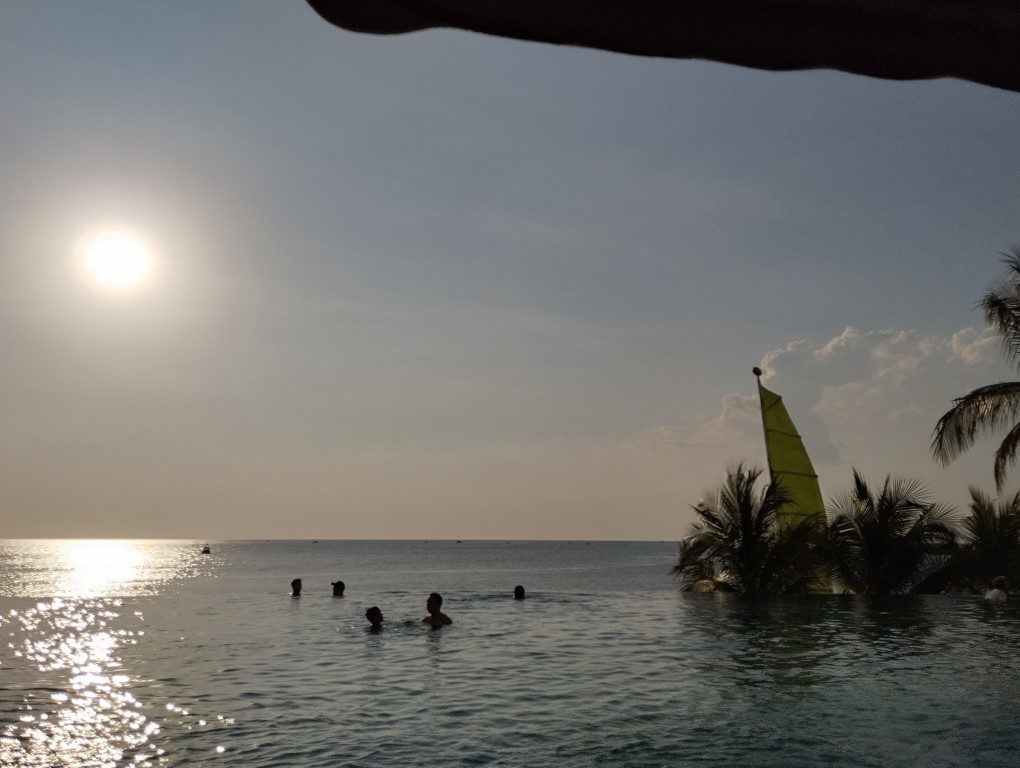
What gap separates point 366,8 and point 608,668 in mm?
16931

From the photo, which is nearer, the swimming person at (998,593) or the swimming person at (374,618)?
the swimming person at (998,593)

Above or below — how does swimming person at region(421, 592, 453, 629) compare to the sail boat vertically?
below

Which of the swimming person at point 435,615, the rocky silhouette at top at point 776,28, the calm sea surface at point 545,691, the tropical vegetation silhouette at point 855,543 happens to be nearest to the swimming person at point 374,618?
the calm sea surface at point 545,691

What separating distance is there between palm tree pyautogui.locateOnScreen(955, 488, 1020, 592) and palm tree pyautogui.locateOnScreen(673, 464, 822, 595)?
15.3 ft

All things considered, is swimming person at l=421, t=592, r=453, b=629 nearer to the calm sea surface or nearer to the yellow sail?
the calm sea surface

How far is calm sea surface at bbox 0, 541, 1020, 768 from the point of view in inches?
423

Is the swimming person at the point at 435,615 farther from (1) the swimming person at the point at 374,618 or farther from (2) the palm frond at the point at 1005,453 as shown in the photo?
(2) the palm frond at the point at 1005,453

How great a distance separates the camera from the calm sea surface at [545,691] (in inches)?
423

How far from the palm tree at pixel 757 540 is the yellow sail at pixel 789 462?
1073 mm

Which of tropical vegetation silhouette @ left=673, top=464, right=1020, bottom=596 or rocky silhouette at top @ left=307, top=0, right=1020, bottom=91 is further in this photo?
tropical vegetation silhouette @ left=673, top=464, right=1020, bottom=596

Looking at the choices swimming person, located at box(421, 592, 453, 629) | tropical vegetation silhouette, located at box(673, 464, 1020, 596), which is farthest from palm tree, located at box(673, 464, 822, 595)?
swimming person, located at box(421, 592, 453, 629)

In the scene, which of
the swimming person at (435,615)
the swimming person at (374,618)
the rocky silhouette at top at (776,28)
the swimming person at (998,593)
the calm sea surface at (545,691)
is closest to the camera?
the rocky silhouette at top at (776,28)

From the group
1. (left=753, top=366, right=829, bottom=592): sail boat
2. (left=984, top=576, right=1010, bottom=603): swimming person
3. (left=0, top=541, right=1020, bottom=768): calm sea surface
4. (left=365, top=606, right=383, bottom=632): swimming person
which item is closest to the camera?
(left=0, top=541, right=1020, bottom=768): calm sea surface

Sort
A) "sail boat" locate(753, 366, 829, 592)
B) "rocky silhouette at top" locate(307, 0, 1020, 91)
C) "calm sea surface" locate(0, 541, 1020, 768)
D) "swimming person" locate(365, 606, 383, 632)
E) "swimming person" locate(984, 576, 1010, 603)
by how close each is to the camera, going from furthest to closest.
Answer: "sail boat" locate(753, 366, 829, 592)
"swimming person" locate(365, 606, 383, 632)
"swimming person" locate(984, 576, 1010, 603)
"calm sea surface" locate(0, 541, 1020, 768)
"rocky silhouette at top" locate(307, 0, 1020, 91)
